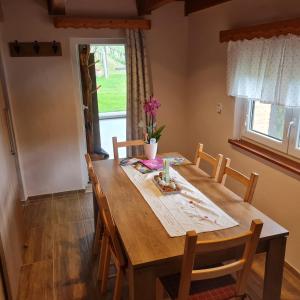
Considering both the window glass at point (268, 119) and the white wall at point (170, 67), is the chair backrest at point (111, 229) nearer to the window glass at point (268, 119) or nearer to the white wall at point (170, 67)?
the window glass at point (268, 119)

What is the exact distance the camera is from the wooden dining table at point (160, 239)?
137cm

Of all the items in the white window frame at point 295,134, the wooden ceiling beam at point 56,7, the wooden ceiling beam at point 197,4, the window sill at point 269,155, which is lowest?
the window sill at point 269,155

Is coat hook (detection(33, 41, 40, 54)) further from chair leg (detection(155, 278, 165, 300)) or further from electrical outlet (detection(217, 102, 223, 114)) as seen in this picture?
chair leg (detection(155, 278, 165, 300))

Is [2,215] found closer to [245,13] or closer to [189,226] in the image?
[189,226]

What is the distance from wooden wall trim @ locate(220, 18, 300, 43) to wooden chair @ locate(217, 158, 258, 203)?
98 cm

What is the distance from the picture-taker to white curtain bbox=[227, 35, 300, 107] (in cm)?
210

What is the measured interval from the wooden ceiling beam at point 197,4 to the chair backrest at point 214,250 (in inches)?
93.8

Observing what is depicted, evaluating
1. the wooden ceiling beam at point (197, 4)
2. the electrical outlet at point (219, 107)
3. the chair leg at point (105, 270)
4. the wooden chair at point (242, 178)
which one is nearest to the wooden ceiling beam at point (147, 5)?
the wooden ceiling beam at point (197, 4)

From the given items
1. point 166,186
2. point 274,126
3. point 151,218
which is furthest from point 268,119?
point 151,218

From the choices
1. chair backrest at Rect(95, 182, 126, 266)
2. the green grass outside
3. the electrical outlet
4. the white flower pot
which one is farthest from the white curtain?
the green grass outside

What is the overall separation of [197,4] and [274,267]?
2.86 metres

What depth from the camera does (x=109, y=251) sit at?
2.03 meters

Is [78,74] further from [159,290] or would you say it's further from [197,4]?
[159,290]

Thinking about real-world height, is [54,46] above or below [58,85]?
above
